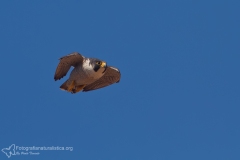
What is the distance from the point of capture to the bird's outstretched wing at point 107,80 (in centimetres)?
5141

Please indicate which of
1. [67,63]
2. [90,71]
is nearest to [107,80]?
[67,63]

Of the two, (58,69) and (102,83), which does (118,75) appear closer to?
(102,83)

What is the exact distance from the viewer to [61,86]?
168 ft

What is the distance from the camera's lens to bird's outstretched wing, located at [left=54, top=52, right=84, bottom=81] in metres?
48.9

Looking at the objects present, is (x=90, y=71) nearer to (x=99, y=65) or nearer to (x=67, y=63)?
(x=99, y=65)

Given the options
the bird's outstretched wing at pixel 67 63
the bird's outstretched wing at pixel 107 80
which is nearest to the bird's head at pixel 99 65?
the bird's outstretched wing at pixel 67 63

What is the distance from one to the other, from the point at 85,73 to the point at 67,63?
Answer: 2.11 m

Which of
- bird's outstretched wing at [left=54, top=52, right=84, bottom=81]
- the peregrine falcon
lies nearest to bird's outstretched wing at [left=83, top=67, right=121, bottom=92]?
the peregrine falcon

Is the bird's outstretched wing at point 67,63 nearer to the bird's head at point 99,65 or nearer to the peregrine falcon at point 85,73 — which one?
the peregrine falcon at point 85,73

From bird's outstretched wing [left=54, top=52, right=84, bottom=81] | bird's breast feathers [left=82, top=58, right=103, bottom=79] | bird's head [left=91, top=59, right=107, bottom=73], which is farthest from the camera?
bird's outstretched wing [left=54, top=52, right=84, bottom=81]

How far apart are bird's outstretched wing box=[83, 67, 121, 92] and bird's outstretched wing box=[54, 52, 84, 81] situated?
2750mm

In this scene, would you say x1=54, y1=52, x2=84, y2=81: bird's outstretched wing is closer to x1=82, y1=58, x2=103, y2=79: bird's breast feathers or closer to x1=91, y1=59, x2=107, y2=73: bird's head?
x1=82, y1=58, x2=103, y2=79: bird's breast feathers

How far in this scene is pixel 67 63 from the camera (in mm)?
49781

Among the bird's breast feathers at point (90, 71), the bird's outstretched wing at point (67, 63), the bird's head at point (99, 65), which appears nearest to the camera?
the bird's head at point (99, 65)
